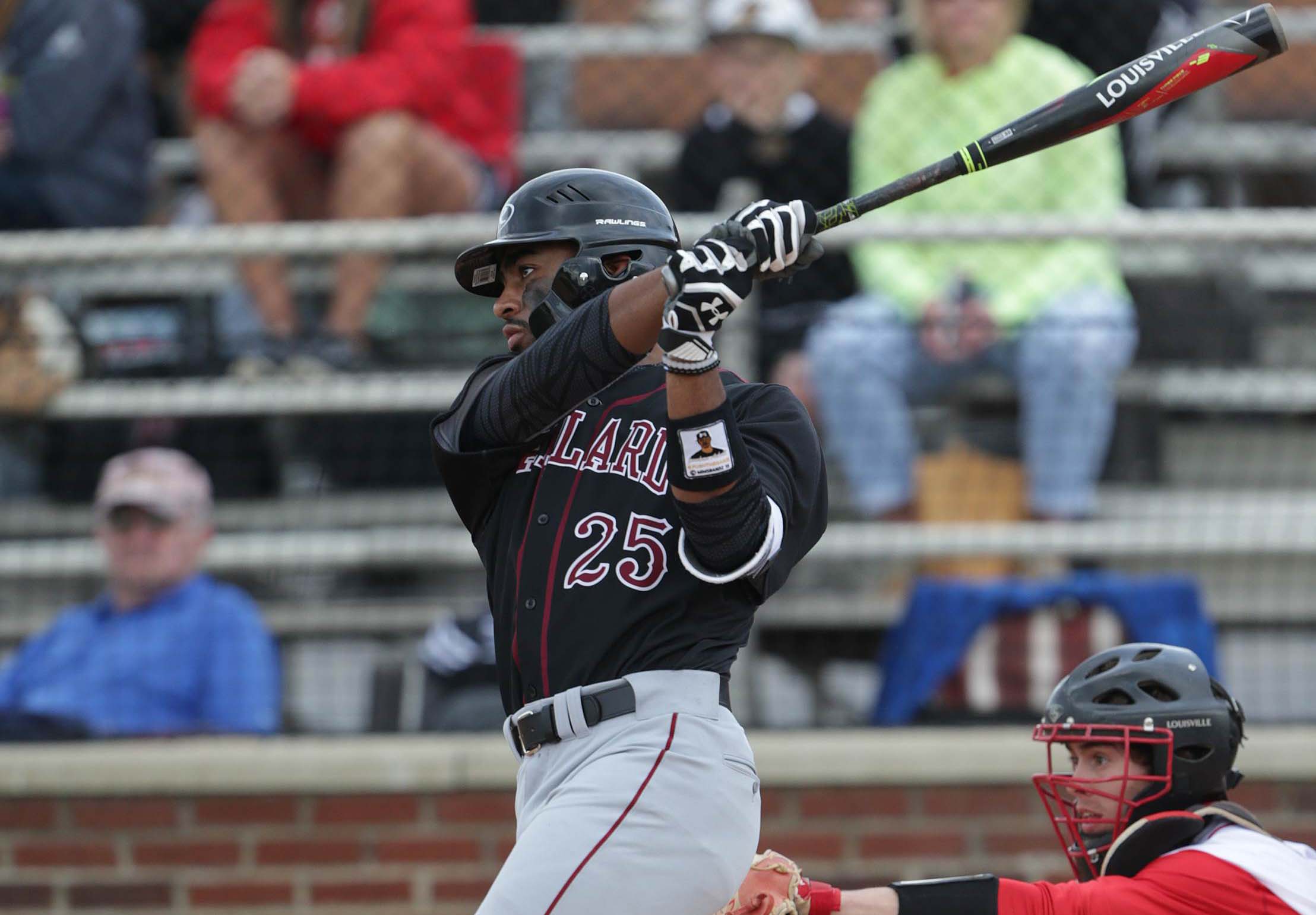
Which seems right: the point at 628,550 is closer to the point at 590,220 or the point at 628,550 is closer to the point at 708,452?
the point at 708,452

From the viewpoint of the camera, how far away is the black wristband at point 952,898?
279 cm

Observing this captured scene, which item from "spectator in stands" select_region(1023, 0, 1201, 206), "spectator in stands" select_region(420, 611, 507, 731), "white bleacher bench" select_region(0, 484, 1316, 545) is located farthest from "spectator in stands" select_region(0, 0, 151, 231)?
"spectator in stands" select_region(1023, 0, 1201, 206)

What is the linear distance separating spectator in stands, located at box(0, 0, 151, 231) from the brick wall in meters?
1.89

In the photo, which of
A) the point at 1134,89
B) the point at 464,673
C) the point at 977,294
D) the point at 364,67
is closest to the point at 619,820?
the point at 1134,89

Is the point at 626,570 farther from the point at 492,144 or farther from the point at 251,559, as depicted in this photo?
the point at 492,144

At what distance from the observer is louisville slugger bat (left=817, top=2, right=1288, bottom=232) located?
102 inches

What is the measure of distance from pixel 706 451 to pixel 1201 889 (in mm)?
1059

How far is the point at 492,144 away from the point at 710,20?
78 centimetres

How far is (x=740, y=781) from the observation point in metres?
2.49

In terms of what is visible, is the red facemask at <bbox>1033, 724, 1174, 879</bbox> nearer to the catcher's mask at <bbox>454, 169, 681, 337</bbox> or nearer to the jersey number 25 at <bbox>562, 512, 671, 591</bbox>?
the jersey number 25 at <bbox>562, 512, 671, 591</bbox>

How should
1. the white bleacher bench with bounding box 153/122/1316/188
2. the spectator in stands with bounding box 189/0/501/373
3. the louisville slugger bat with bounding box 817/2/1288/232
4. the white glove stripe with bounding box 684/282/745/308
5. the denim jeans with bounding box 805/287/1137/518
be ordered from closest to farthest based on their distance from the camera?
the white glove stripe with bounding box 684/282/745/308
the louisville slugger bat with bounding box 817/2/1288/232
the denim jeans with bounding box 805/287/1137/518
the spectator in stands with bounding box 189/0/501/373
the white bleacher bench with bounding box 153/122/1316/188

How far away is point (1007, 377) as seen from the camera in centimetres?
512

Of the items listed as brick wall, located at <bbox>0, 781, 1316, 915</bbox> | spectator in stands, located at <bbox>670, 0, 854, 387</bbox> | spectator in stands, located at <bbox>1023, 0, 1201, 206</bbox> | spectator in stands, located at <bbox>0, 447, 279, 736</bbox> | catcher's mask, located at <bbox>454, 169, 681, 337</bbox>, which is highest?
spectator in stands, located at <bbox>1023, 0, 1201, 206</bbox>

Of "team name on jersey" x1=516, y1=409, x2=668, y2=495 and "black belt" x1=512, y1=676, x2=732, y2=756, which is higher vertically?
"team name on jersey" x1=516, y1=409, x2=668, y2=495
